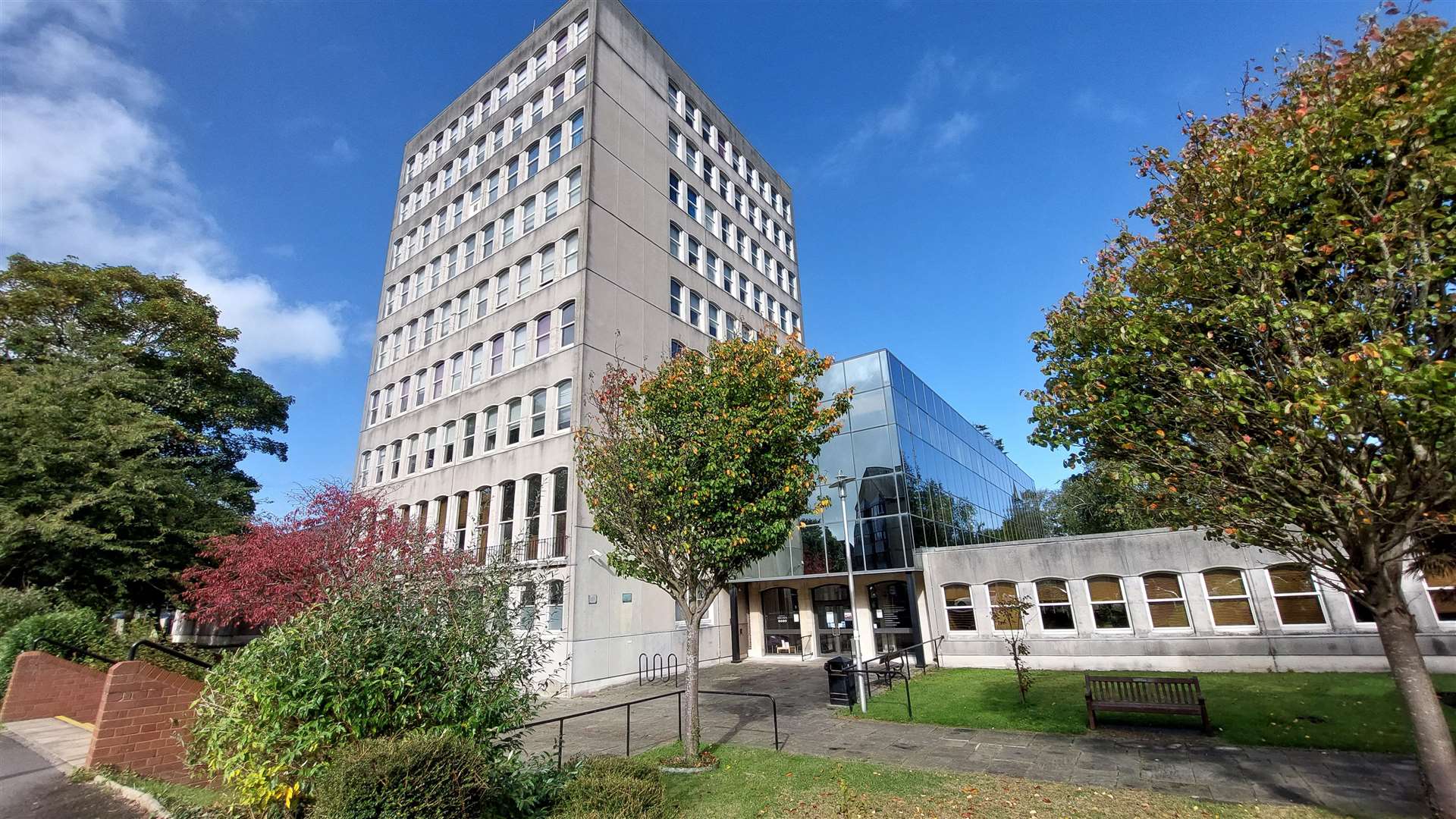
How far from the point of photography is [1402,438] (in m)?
5.33

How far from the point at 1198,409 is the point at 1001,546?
15.0m

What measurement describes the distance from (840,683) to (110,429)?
2112 cm

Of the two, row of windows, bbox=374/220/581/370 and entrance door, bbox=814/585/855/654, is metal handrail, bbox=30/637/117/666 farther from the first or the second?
entrance door, bbox=814/585/855/654

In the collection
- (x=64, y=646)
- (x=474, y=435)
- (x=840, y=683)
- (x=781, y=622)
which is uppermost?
(x=474, y=435)

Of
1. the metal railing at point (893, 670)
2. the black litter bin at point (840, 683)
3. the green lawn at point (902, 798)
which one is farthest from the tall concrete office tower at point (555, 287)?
the green lawn at point (902, 798)

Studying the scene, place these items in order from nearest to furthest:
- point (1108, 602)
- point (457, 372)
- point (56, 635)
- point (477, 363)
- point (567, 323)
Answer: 1. point (56, 635)
2. point (1108, 602)
3. point (567, 323)
4. point (477, 363)
5. point (457, 372)

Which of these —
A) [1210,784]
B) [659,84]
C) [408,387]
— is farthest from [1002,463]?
[408,387]

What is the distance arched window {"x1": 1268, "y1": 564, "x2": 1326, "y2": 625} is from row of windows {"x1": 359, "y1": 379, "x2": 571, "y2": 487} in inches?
859

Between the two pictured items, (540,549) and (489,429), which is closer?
(540,549)

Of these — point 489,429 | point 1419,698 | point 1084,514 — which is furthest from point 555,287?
point 1084,514

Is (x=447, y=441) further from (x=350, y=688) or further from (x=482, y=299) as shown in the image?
(x=350, y=688)

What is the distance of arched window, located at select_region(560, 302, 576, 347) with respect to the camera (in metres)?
23.1

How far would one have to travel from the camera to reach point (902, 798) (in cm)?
773

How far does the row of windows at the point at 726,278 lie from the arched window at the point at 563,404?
28.4 feet
